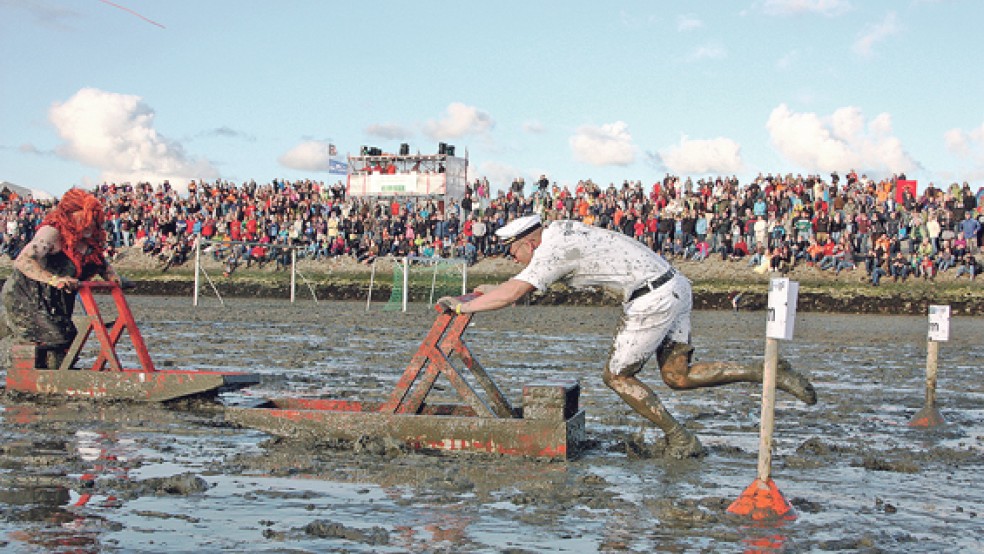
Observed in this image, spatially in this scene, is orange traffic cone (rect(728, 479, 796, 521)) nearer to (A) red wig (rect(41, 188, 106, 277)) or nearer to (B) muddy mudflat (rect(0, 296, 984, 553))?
A: (B) muddy mudflat (rect(0, 296, 984, 553))

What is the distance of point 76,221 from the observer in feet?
34.7

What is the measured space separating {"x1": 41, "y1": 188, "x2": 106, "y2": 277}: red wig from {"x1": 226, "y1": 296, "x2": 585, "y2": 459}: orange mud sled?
3236 millimetres

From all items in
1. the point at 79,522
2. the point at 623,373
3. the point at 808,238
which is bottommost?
the point at 79,522

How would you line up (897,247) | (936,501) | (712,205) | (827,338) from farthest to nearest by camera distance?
(712,205)
(897,247)
(827,338)
(936,501)

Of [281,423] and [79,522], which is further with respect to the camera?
[281,423]

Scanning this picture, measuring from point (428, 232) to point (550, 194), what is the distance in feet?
14.8

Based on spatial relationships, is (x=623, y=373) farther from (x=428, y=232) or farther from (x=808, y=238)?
(x=428, y=232)

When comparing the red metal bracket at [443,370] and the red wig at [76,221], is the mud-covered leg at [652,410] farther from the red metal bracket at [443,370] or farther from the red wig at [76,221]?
the red wig at [76,221]

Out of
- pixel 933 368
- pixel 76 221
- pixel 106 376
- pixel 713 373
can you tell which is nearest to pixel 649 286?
pixel 713 373

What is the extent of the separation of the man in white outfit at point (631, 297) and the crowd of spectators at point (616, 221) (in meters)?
21.9

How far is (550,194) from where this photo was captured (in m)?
39.7

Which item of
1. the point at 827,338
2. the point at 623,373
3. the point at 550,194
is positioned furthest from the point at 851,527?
the point at 550,194

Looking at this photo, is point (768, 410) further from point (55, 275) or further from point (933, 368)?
point (55, 275)

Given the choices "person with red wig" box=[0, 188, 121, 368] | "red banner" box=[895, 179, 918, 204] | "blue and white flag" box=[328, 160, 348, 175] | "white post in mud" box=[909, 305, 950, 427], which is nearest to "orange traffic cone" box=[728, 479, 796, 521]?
"white post in mud" box=[909, 305, 950, 427]
